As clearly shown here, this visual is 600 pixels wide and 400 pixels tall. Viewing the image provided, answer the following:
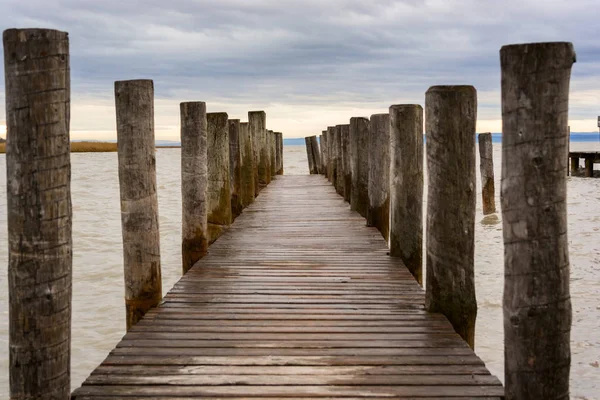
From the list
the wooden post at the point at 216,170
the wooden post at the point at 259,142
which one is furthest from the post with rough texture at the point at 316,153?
the wooden post at the point at 216,170

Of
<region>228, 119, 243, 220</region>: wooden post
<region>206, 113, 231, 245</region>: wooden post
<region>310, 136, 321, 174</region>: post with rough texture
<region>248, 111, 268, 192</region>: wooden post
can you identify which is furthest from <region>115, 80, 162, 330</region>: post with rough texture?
<region>310, 136, 321, 174</region>: post with rough texture

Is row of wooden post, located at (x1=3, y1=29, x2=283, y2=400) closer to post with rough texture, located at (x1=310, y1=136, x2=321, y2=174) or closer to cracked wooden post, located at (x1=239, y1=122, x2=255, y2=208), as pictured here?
cracked wooden post, located at (x1=239, y1=122, x2=255, y2=208)

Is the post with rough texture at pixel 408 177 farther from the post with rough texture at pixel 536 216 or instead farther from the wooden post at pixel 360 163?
the wooden post at pixel 360 163

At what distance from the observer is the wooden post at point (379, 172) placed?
7.17 metres

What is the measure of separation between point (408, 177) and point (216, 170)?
2.71 metres

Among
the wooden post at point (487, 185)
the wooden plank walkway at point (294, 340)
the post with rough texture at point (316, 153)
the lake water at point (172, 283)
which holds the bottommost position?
the lake water at point (172, 283)

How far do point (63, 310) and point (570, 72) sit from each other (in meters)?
2.30

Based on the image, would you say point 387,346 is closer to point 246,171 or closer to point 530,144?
point 530,144

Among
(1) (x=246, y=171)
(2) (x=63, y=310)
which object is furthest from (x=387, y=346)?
(1) (x=246, y=171)

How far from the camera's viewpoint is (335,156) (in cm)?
1412

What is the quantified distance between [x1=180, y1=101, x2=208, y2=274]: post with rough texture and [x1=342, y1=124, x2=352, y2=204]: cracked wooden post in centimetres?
531

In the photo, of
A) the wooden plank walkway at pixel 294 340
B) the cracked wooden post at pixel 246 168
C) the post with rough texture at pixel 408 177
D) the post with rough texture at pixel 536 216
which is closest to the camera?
the post with rough texture at pixel 536 216

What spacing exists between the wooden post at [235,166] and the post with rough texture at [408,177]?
14.3 ft

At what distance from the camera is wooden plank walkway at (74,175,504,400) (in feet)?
9.96
